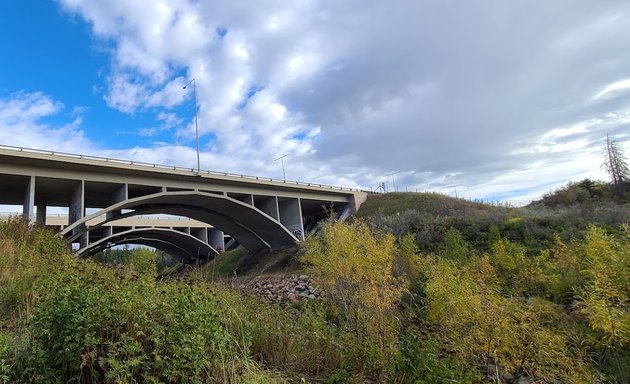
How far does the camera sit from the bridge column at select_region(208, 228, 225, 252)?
4608 centimetres

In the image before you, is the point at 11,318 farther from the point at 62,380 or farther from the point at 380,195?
the point at 380,195

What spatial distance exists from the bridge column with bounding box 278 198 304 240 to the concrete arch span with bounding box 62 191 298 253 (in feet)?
3.18

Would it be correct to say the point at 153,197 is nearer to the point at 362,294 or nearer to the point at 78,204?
the point at 78,204

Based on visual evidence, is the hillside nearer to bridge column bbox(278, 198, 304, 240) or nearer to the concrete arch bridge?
the concrete arch bridge

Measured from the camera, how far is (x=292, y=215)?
102 feet

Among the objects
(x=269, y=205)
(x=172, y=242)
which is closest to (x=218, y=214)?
(x=269, y=205)

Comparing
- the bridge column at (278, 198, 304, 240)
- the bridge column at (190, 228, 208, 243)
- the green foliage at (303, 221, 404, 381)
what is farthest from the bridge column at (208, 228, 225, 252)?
the green foliage at (303, 221, 404, 381)

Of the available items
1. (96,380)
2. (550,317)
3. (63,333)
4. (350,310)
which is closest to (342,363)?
(350,310)

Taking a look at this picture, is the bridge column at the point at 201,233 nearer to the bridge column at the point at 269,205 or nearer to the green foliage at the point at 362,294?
the bridge column at the point at 269,205

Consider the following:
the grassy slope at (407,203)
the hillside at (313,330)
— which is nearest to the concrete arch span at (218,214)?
the grassy slope at (407,203)

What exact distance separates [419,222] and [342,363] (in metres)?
17.0

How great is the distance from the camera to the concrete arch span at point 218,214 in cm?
2252

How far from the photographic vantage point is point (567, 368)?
4277 millimetres

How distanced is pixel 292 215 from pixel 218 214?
5995 millimetres
